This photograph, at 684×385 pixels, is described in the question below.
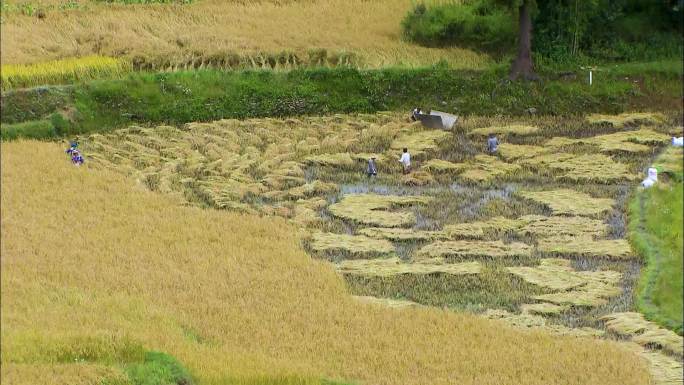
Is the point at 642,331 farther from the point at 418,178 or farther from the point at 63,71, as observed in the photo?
the point at 63,71

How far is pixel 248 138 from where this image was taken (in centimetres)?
2278

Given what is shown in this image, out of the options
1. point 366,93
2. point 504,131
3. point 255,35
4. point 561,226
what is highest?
point 255,35

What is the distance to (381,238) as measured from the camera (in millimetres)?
18125

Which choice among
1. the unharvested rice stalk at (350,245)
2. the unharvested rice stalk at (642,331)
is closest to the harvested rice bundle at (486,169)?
the unharvested rice stalk at (350,245)

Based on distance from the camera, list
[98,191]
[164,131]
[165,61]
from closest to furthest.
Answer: [98,191], [164,131], [165,61]

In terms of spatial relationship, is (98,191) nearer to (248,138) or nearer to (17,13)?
(17,13)

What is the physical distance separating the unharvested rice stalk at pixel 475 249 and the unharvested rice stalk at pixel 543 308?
6.35 feet

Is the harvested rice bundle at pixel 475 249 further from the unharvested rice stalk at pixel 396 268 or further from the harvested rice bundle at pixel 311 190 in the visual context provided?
the harvested rice bundle at pixel 311 190

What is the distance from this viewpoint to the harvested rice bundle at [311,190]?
20.0 meters

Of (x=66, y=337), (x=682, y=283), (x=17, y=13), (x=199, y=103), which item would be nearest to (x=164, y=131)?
(x=199, y=103)

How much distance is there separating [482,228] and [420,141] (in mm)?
4946

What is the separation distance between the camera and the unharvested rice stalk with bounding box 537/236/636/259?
56.3ft

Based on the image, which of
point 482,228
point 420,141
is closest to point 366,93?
point 420,141

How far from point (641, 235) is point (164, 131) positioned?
358 inches
